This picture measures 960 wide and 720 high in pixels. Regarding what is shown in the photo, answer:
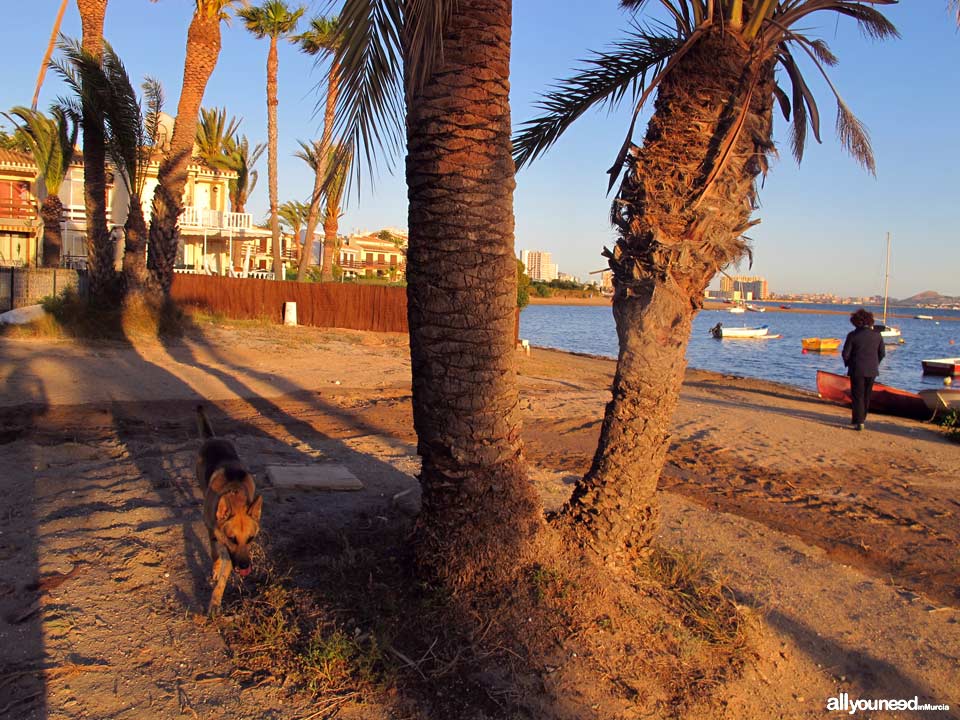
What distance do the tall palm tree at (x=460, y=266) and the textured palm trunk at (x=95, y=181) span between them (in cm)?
1575

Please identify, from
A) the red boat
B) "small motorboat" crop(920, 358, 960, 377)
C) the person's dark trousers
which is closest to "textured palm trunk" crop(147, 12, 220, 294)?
the person's dark trousers

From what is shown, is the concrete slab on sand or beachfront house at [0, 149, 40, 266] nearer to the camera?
the concrete slab on sand

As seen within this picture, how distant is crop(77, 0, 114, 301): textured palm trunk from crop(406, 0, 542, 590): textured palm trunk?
52.3 feet

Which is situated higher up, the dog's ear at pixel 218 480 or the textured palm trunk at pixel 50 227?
the textured palm trunk at pixel 50 227

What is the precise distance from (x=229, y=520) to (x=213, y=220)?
110ft

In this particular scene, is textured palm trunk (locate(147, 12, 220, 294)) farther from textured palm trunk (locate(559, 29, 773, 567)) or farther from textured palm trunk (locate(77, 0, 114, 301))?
textured palm trunk (locate(559, 29, 773, 567))

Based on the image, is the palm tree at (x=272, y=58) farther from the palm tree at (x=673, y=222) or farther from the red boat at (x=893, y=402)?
the palm tree at (x=673, y=222)

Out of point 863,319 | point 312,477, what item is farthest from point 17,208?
point 863,319

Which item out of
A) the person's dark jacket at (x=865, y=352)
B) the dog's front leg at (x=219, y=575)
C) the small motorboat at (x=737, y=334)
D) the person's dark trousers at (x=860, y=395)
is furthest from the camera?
the small motorboat at (x=737, y=334)

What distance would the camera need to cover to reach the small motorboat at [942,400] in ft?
44.3

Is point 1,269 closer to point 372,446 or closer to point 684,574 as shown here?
point 372,446

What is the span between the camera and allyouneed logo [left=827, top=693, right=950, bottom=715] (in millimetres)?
3754

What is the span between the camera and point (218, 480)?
4293mm

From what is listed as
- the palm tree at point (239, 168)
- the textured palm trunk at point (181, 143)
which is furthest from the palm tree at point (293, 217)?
the textured palm trunk at point (181, 143)
